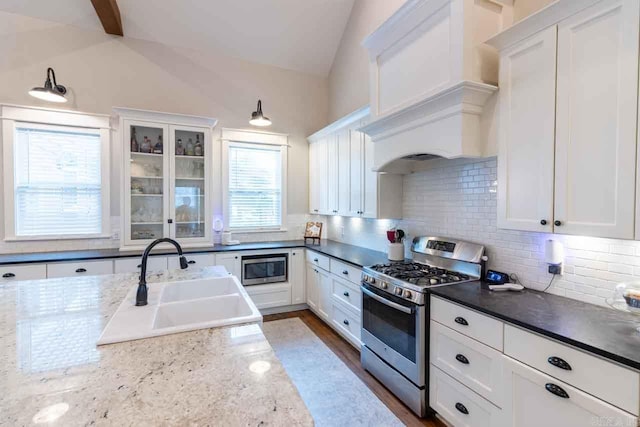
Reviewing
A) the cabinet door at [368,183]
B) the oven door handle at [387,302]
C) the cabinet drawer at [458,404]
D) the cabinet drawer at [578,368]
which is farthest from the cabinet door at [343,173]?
the cabinet drawer at [578,368]

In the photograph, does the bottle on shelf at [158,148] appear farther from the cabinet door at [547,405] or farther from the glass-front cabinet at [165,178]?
the cabinet door at [547,405]

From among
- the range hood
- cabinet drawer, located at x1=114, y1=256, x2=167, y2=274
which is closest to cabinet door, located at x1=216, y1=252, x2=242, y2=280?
cabinet drawer, located at x1=114, y1=256, x2=167, y2=274

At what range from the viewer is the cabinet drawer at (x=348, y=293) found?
300cm

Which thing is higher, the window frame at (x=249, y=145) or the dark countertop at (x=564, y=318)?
the window frame at (x=249, y=145)

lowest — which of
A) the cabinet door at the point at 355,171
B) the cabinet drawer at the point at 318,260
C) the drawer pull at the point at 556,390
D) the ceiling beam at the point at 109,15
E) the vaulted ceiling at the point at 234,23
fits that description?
the drawer pull at the point at 556,390

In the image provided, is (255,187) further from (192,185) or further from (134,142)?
(134,142)

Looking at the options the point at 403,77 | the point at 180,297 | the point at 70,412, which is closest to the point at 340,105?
the point at 403,77

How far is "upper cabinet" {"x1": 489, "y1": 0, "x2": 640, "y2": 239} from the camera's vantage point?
1.39m

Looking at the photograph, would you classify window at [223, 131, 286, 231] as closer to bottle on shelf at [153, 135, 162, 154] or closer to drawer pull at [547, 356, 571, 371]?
bottle on shelf at [153, 135, 162, 154]

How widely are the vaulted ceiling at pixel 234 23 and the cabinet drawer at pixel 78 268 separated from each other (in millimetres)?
2782

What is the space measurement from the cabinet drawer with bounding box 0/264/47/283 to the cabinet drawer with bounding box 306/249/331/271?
2.82 m

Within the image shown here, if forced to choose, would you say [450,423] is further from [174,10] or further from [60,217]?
[174,10]

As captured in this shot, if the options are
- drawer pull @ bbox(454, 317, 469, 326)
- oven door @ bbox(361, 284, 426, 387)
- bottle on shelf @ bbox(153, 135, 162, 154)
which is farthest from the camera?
bottle on shelf @ bbox(153, 135, 162, 154)

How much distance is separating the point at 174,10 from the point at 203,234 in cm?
276
